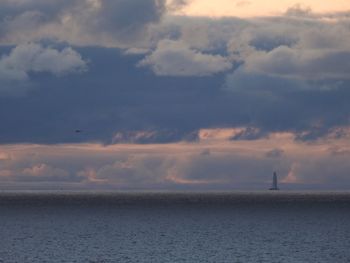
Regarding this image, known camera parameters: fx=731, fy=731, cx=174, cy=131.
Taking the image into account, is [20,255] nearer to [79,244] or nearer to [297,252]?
[79,244]

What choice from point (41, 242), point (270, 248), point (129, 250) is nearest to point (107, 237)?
Answer: point (41, 242)

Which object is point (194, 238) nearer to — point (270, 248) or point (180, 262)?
point (270, 248)

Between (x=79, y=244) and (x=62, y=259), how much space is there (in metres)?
18.5

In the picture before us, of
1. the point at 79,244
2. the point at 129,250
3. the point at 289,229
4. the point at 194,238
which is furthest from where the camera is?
the point at 289,229

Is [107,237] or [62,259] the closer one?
[62,259]

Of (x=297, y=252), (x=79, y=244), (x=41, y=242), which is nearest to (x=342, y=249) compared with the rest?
(x=297, y=252)

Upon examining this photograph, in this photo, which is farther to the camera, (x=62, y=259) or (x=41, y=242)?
(x=41, y=242)

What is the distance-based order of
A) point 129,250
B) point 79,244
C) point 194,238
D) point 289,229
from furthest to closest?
point 289,229, point 194,238, point 79,244, point 129,250

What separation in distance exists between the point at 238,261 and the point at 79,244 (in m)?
28.3

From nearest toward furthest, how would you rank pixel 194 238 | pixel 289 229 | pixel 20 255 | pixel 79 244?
pixel 20 255 < pixel 79 244 < pixel 194 238 < pixel 289 229

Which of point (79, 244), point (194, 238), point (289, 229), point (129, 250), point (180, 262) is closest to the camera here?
point (180, 262)

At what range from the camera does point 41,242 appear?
10162 centimetres

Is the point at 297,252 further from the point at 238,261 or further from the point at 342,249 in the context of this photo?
the point at 238,261

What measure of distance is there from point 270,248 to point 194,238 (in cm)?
1833
